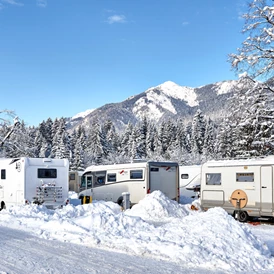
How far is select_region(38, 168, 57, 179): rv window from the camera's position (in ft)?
56.5

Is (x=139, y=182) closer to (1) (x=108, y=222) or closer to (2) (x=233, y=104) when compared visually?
(2) (x=233, y=104)

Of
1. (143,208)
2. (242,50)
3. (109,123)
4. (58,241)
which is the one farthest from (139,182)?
(109,123)

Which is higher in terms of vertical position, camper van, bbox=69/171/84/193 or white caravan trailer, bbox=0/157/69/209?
white caravan trailer, bbox=0/157/69/209

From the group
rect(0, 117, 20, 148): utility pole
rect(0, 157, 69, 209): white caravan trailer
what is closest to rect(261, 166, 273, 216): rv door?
rect(0, 157, 69, 209): white caravan trailer

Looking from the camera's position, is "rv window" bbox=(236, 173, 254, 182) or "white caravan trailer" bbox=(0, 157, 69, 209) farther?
"white caravan trailer" bbox=(0, 157, 69, 209)

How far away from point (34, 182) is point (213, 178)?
8255mm

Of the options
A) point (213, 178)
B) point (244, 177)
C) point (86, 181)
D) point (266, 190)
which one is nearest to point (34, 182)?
point (86, 181)

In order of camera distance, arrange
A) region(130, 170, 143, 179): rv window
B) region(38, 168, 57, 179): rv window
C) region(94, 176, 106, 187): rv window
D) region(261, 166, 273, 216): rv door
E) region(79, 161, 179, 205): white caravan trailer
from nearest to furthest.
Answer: region(261, 166, 273, 216): rv door
region(38, 168, 57, 179): rv window
region(79, 161, 179, 205): white caravan trailer
region(130, 170, 143, 179): rv window
region(94, 176, 106, 187): rv window

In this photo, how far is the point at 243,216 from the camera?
16.2 metres

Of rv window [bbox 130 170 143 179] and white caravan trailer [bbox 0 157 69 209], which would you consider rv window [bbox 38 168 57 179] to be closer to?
white caravan trailer [bbox 0 157 69 209]

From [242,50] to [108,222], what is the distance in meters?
10.7

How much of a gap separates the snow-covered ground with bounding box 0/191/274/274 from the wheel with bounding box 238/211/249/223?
4317 millimetres

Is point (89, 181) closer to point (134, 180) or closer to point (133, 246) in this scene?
point (134, 180)

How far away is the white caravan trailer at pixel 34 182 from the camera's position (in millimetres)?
16812
